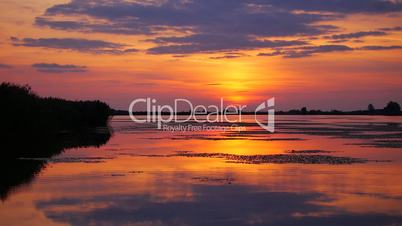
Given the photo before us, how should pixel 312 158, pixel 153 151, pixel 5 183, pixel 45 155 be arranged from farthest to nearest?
pixel 153 151
pixel 45 155
pixel 312 158
pixel 5 183

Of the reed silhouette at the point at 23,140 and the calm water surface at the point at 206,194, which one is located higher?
the reed silhouette at the point at 23,140

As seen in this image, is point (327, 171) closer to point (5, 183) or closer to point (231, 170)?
point (231, 170)

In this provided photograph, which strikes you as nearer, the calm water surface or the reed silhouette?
the calm water surface

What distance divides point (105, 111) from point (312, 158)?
165ft

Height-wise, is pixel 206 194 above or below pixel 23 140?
below

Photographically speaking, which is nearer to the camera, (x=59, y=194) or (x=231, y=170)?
(x=59, y=194)

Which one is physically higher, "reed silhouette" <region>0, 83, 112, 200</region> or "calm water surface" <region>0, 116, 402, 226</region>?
"reed silhouette" <region>0, 83, 112, 200</region>

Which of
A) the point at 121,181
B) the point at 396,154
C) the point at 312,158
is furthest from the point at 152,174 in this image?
the point at 396,154

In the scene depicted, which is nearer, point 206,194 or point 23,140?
point 206,194

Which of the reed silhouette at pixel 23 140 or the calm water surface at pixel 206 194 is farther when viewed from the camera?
the reed silhouette at pixel 23 140

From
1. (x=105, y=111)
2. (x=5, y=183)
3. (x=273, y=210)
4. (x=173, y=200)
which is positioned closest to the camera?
(x=273, y=210)

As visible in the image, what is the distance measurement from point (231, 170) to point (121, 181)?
4867mm

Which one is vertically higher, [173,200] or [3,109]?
[3,109]

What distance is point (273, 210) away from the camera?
13.1 meters
